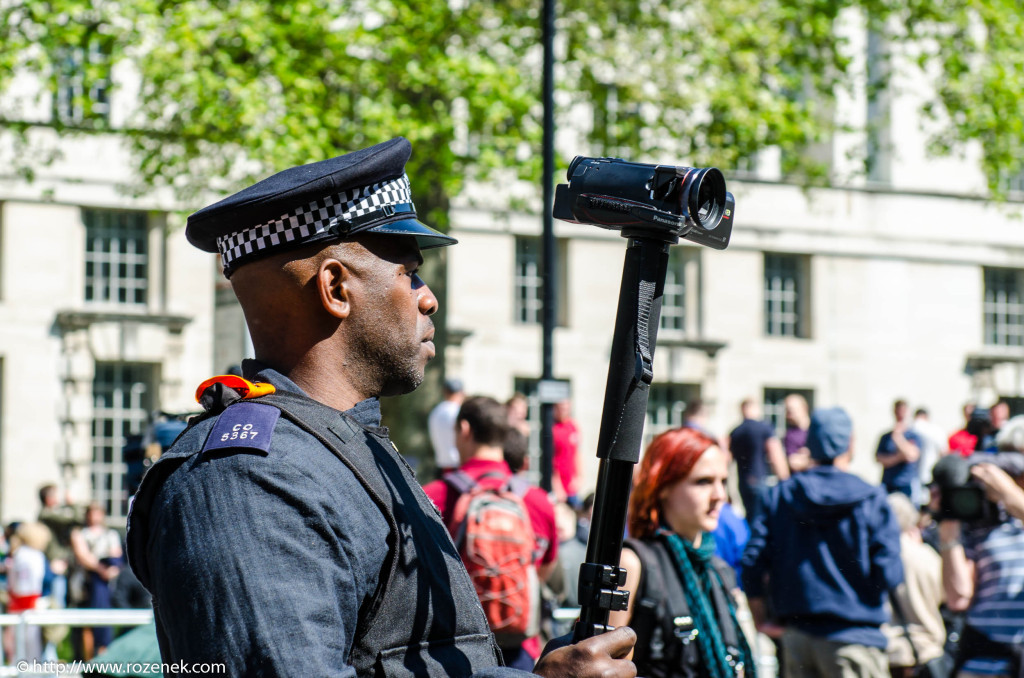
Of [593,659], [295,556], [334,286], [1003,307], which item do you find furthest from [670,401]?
[295,556]

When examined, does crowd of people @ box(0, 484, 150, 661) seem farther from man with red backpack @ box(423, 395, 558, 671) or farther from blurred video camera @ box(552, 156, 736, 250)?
blurred video camera @ box(552, 156, 736, 250)

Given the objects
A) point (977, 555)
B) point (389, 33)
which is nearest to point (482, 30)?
point (389, 33)

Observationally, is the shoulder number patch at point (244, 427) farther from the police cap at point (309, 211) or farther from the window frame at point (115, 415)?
the window frame at point (115, 415)

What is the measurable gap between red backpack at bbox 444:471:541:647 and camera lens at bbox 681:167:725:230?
3417 millimetres

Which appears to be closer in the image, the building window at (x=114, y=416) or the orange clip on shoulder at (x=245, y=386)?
the orange clip on shoulder at (x=245, y=386)

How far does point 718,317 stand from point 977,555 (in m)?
22.2

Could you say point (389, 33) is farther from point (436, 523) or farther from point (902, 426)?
point (436, 523)

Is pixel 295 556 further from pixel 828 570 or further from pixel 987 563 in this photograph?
pixel 987 563

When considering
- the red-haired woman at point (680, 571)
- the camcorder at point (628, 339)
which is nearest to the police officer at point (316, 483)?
the camcorder at point (628, 339)

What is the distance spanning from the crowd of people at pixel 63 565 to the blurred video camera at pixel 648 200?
26.1ft

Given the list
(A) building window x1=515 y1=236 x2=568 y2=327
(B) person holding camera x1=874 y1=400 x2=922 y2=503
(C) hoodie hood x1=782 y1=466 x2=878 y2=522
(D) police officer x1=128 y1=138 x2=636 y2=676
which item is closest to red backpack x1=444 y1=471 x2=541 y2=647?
(C) hoodie hood x1=782 y1=466 x2=878 y2=522

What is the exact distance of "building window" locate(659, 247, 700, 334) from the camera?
93.1ft

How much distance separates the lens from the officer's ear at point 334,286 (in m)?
2.34

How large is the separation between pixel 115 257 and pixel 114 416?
284cm
